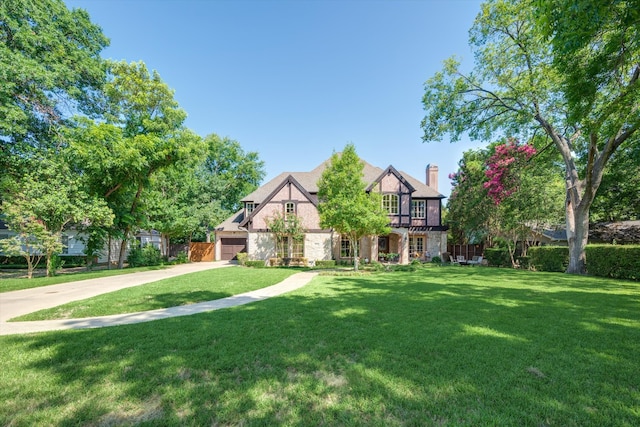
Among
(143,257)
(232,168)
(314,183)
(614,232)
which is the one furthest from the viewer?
(232,168)

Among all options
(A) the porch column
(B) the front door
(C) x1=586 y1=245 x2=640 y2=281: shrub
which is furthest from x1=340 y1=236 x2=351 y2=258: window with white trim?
(C) x1=586 y1=245 x2=640 y2=281: shrub

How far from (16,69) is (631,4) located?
2186 cm

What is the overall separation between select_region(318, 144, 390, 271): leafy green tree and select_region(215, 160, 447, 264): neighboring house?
5546 mm

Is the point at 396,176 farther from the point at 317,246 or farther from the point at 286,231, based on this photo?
the point at 286,231

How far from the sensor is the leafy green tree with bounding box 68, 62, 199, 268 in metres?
15.2

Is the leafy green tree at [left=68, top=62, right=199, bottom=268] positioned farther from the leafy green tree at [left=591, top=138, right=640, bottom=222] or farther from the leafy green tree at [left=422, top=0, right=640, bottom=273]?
the leafy green tree at [left=591, top=138, right=640, bottom=222]

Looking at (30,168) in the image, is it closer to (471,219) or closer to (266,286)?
(266,286)

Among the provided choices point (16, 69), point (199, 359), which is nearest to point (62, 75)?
point (16, 69)

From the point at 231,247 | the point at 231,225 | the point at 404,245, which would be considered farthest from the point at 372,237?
the point at 231,247

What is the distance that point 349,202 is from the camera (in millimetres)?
14602

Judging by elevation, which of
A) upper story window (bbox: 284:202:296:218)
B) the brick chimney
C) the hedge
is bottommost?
the hedge

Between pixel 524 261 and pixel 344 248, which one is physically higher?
pixel 344 248

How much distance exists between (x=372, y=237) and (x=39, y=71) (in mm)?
22040

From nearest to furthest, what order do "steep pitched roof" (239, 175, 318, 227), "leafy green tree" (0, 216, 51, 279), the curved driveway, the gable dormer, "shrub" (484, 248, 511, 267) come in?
the curved driveway → "leafy green tree" (0, 216, 51, 279) → "shrub" (484, 248, 511, 267) → "steep pitched roof" (239, 175, 318, 227) → the gable dormer
